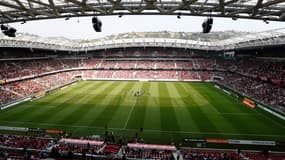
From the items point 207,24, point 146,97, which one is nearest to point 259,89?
point 146,97

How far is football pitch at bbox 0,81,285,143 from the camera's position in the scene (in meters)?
22.5

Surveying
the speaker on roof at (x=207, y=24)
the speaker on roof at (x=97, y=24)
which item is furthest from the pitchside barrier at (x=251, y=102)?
the speaker on roof at (x=97, y=24)

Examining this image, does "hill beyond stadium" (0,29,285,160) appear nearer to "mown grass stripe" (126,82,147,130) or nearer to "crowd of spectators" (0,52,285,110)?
"mown grass stripe" (126,82,147,130)

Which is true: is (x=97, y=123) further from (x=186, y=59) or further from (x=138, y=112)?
(x=186, y=59)

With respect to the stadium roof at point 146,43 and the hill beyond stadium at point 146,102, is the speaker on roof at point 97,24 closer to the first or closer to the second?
the hill beyond stadium at point 146,102

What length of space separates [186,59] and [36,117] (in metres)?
50.4

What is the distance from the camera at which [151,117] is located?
27.2m

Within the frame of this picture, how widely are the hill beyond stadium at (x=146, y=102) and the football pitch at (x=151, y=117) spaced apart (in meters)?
0.11

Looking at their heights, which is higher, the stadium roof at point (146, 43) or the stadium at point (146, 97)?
the stadium roof at point (146, 43)

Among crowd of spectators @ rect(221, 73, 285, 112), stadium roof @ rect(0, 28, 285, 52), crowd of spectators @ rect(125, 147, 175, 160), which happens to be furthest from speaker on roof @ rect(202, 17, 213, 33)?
stadium roof @ rect(0, 28, 285, 52)

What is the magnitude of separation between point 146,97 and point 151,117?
36.2 ft

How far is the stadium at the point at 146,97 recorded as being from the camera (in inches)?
681

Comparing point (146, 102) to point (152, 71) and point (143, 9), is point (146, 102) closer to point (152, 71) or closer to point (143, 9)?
point (143, 9)

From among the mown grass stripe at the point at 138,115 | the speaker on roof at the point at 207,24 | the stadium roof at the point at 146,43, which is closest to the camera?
the speaker on roof at the point at 207,24
